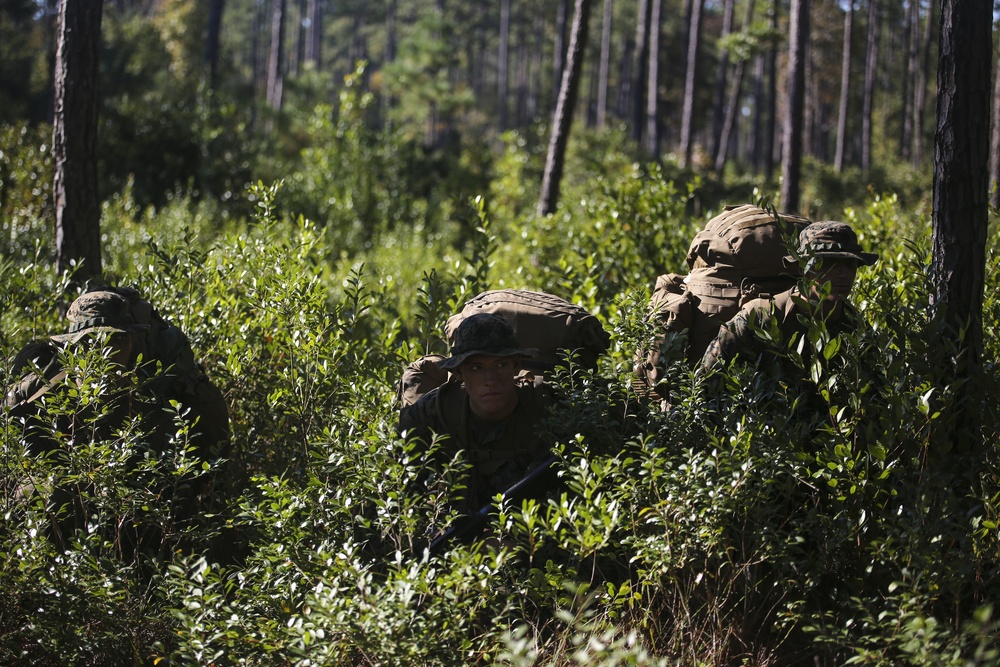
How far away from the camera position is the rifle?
3746mm

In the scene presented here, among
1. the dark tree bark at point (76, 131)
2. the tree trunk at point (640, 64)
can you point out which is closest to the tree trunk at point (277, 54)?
the tree trunk at point (640, 64)

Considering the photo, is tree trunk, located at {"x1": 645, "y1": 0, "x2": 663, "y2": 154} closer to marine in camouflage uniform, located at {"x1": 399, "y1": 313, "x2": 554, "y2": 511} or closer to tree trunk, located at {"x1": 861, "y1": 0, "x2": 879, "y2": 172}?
tree trunk, located at {"x1": 861, "y1": 0, "x2": 879, "y2": 172}

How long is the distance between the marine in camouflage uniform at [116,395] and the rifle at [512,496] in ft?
3.63

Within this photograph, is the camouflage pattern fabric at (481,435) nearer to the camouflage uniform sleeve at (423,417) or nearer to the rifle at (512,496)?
the camouflage uniform sleeve at (423,417)

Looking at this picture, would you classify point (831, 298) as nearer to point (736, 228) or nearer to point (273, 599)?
point (736, 228)

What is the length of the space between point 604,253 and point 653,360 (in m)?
3.14

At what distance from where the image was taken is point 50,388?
426cm

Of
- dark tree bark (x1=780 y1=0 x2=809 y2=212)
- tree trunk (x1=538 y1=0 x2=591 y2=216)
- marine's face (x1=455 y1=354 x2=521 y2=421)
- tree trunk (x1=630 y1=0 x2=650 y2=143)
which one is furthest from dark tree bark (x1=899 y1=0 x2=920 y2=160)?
marine's face (x1=455 y1=354 x2=521 y2=421)

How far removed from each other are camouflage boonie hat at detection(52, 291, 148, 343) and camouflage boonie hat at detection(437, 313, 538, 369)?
159 cm

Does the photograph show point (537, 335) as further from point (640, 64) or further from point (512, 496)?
point (640, 64)

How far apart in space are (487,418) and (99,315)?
6.16 feet

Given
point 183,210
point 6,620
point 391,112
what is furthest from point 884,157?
point 6,620

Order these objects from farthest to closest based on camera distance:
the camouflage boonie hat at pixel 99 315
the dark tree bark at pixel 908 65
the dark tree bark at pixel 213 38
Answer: the dark tree bark at pixel 908 65, the dark tree bark at pixel 213 38, the camouflage boonie hat at pixel 99 315

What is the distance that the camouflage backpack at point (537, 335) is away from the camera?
4453 millimetres
